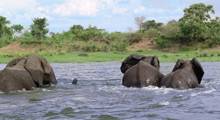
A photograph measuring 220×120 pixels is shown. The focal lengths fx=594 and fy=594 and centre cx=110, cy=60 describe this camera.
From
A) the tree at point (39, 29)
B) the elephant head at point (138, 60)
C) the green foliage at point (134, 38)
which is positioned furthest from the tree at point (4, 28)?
the elephant head at point (138, 60)

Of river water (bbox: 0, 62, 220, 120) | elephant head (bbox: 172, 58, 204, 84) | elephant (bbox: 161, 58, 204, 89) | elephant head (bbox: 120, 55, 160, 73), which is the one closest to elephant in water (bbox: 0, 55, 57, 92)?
river water (bbox: 0, 62, 220, 120)

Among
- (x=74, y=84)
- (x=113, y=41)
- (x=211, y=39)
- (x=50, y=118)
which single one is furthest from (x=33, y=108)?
(x=113, y=41)

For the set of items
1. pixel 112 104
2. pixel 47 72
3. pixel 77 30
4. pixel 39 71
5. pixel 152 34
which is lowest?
pixel 112 104

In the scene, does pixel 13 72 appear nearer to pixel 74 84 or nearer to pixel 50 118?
pixel 74 84

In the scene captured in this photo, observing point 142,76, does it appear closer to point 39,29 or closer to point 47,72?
point 47,72

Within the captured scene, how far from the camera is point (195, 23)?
266ft

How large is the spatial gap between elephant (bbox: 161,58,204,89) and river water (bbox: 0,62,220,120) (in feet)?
1.56

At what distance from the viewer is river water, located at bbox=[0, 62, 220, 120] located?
17.5 m

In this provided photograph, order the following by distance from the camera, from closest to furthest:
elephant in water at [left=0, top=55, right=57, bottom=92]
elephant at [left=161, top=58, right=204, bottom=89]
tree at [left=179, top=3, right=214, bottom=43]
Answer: elephant at [left=161, top=58, right=204, bottom=89]
elephant in water at [left=0, top=55, right=57, bottom=92]
tree at [left=179, top=3, right=214, bottom=43]

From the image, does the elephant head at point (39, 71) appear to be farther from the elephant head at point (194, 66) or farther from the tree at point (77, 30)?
the tree at point (77, 30)

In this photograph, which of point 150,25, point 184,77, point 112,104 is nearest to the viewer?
point 112,104

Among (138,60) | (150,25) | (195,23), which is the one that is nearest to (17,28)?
(150,25)

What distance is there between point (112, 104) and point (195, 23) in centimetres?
6225

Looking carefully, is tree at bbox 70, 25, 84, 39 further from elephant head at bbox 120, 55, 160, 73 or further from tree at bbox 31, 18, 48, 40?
elephant head at bbox 120, 55, 160, 73
